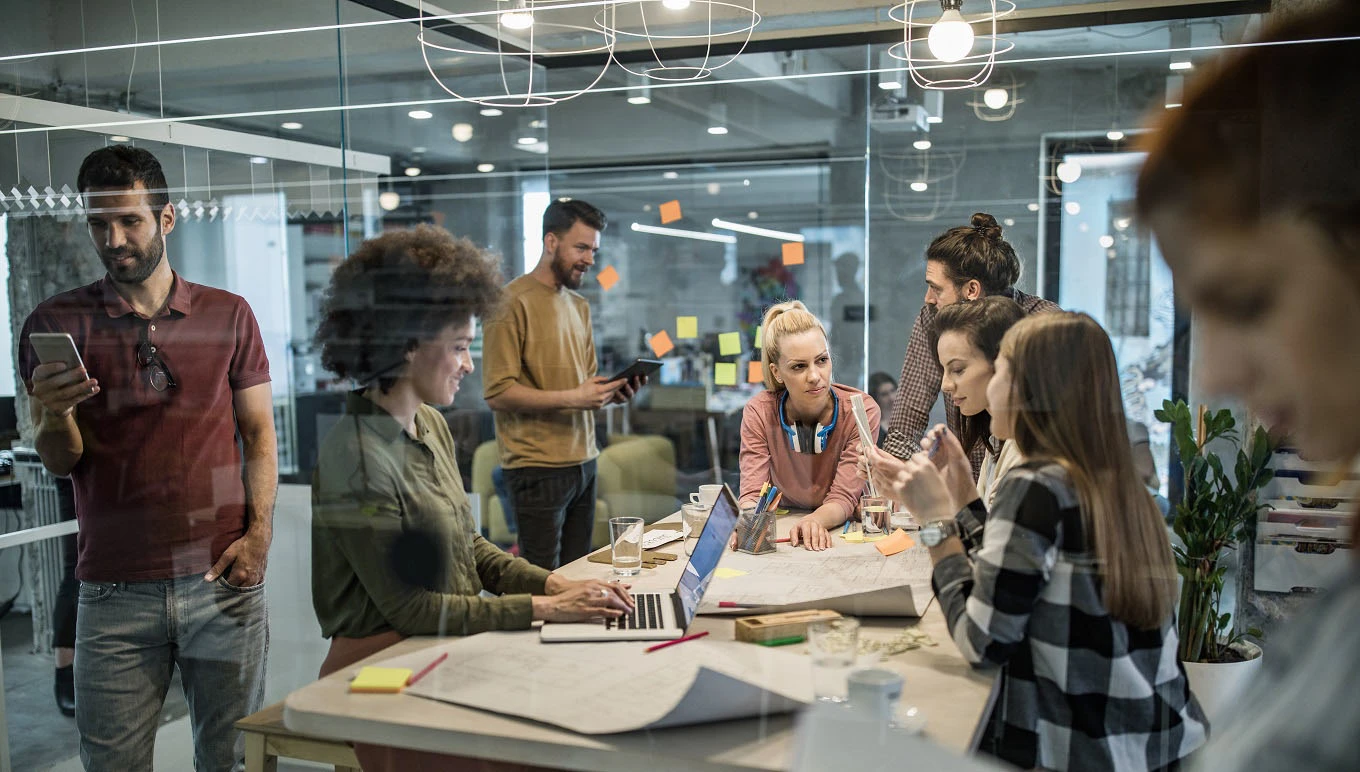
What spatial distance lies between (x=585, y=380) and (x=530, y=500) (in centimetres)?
32

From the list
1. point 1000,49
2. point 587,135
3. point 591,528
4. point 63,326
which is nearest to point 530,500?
point 591,528

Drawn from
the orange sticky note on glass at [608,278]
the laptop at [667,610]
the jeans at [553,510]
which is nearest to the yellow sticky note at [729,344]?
the orange sticky note on glass at [608,278]

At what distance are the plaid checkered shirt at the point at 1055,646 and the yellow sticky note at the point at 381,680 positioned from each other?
81cm

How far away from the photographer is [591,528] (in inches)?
96.7

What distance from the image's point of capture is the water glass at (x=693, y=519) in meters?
2.29

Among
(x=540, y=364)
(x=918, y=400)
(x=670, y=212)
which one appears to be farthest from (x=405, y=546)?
(x=670, y=212)

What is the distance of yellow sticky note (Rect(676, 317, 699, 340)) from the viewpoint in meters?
2.78

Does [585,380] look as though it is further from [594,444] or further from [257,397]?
[257,397]

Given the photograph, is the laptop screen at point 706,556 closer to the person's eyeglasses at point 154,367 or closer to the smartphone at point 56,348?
the person's eyeglasses at point 154,367

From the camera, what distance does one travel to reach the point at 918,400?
7.57ft

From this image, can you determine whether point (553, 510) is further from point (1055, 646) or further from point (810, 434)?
point (1055, 646)

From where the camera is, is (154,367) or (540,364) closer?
(154,367)

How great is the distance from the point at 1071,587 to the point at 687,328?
1592 millimetres

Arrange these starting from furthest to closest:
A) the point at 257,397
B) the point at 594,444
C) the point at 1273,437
A: the point at 594,444 → the point at 257,397 → the point at 1273,437
